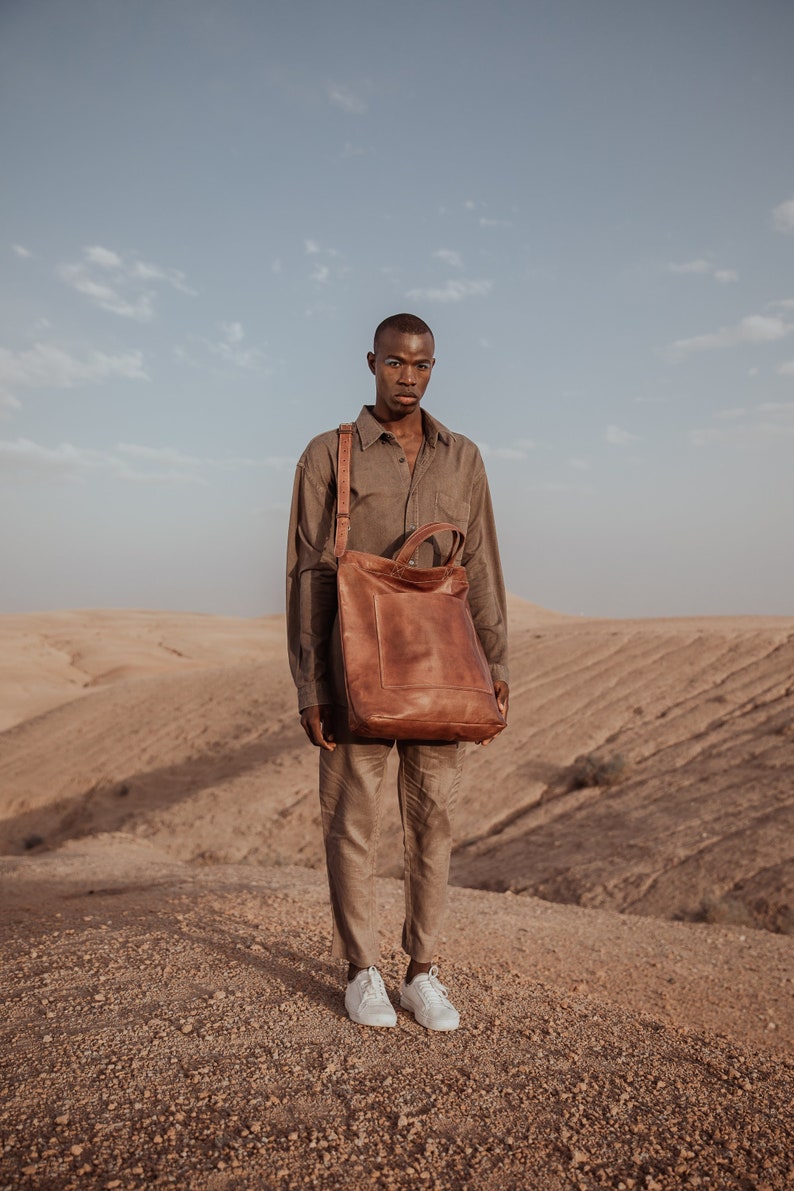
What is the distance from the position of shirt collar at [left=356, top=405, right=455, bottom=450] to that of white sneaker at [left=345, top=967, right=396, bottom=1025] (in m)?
1.79

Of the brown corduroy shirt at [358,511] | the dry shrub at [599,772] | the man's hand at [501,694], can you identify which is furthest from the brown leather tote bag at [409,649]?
the dry shrub at [599,772]

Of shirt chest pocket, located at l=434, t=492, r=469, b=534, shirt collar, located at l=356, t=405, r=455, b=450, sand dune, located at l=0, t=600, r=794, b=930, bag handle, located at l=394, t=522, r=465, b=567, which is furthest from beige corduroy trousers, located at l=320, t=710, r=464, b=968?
sand dune, located at l=0, t=600, r=794, b=930

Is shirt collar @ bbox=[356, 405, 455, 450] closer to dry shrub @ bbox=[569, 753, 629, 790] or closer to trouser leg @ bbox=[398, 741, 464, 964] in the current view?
trouser leg @ bbox=[398, 741, 464, 964]

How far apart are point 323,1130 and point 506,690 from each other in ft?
4.95

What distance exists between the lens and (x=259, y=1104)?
2.23 metres

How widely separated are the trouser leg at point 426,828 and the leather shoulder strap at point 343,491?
71cm

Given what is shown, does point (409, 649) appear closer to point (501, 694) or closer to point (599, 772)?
point (501, 694)

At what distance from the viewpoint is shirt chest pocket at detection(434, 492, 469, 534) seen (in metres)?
2.97

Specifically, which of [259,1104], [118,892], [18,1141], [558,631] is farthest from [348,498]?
[558,631]

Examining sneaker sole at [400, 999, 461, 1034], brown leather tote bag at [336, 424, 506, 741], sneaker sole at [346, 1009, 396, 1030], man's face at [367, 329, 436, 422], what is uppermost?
man's face at [367, 329, 436, 422]

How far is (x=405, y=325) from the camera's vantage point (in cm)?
290

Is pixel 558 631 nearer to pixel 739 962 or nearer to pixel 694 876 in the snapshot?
pixel 694 876

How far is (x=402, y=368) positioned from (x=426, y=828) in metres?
1.57

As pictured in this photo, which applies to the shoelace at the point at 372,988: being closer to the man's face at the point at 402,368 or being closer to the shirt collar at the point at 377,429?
the shirt collar at the point at 377,429
